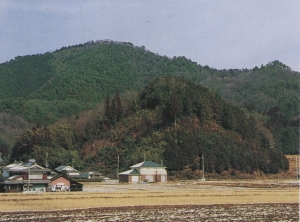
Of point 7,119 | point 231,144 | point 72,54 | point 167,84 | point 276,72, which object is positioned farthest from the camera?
point 72,54

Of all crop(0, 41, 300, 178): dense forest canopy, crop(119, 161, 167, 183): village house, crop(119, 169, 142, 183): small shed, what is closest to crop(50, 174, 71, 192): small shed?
crop(119, 169, 142, 183): small shed

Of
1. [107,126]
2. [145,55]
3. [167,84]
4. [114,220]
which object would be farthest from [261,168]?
[145,55]

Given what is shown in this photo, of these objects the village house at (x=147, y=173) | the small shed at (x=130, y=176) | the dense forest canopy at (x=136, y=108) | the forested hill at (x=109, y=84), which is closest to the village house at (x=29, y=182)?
the small shed at (x=130, y=176)

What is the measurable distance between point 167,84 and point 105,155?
15.9 metres

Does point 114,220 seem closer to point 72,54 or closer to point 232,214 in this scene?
point 232,214

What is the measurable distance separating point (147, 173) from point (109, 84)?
91.5m

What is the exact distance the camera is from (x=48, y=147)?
82.2 m

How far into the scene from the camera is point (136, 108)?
270 feet

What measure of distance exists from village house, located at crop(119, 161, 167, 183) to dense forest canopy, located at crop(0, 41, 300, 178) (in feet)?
10.8

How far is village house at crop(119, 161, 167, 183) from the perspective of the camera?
63375mm

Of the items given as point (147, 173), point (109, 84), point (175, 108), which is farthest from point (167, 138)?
point (109, 84)

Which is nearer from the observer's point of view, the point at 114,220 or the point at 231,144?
the point at 114,220

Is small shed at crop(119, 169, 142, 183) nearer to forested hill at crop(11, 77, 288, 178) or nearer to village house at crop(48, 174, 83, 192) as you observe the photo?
forested hill at crop(11, 77, 288, 178)

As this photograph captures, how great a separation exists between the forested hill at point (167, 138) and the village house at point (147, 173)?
9.51ft
